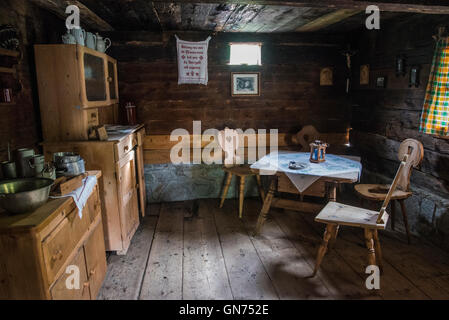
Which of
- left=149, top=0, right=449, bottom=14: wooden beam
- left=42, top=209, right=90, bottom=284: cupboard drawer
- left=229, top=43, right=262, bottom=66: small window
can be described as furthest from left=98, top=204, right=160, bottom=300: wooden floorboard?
left=229, top=43, right=262, bottom=66: small window

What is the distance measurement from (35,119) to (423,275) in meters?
3.80

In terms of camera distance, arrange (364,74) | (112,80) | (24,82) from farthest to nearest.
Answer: (364,74) < (112,80) < (24,82)

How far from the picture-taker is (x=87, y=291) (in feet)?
6.89

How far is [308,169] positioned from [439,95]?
1482 mm

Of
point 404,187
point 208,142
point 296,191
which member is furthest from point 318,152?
point 208,142

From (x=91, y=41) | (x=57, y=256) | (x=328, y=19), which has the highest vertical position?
(x=328, y=19)

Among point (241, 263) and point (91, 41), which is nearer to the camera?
point (241, 263)

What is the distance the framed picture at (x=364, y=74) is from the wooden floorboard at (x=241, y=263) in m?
2.64

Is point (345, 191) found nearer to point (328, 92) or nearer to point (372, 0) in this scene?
point (328, 92)

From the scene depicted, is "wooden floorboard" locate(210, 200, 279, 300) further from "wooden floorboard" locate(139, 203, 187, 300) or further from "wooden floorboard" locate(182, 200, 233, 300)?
"wooden floorboard" locate(139, 203, 187, 300)

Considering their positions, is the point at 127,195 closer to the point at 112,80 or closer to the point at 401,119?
the point at 112,80

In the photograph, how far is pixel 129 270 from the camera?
9.38 ft

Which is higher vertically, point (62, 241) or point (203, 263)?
point (62, 241)

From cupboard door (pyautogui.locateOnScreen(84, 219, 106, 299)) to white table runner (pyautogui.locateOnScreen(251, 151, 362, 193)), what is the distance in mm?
1623
